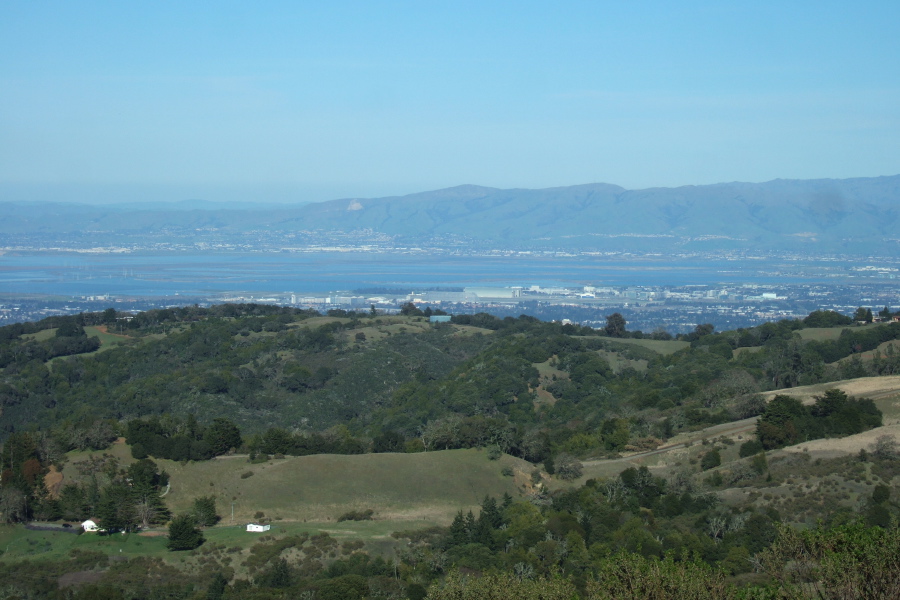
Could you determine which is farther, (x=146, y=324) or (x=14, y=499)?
(x=146, y=324)

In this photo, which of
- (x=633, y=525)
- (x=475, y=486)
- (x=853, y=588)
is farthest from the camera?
(x=475, y=486)

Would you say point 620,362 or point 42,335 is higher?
point 42,335

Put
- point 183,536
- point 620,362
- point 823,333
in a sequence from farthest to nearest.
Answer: point 620,362
point 823,333
point 183,536

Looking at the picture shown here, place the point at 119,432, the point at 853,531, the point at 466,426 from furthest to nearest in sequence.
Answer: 1. the point at 466,426
2. the point at 119,432
3. the point at 853,531

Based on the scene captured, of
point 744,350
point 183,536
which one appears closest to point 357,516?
point 183,536

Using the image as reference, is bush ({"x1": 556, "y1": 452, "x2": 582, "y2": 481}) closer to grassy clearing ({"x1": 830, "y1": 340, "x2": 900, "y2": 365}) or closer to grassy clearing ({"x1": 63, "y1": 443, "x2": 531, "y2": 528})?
grassy clearing ({"x1": 63, "y1": 443, "x2": 531, "y2": 528})

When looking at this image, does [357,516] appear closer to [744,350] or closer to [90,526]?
[90,526]

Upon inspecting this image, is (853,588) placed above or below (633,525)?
above

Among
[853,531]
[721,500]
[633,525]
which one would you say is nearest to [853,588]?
[853,531]

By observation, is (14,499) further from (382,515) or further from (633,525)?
(633,525)
